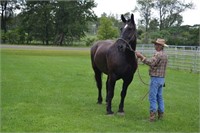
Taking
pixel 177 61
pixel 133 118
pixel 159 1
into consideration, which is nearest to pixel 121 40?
pixel 133 118

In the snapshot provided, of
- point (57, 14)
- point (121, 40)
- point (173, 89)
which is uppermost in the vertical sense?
point (57, 14)

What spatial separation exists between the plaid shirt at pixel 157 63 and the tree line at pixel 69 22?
135 feet

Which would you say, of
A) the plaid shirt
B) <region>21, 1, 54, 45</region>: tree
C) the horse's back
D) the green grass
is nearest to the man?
the plaid shirt

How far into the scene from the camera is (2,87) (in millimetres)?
11008

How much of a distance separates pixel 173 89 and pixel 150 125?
543 centimetres

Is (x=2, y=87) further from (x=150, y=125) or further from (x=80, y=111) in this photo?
(x=150, y=125)

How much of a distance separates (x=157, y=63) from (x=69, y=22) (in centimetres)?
5056

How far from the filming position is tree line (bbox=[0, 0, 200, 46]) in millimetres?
52188

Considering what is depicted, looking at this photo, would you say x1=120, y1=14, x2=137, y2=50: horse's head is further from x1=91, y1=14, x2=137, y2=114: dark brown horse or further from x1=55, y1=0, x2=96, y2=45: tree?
x1=55, y1=0, x2=96, y2=45: tree

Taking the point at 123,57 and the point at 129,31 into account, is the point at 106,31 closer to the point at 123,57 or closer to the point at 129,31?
the point at 123,57

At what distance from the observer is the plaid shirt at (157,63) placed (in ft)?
21.9

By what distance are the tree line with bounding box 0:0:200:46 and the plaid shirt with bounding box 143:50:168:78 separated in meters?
41.1

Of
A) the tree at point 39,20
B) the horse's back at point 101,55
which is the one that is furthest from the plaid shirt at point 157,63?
the tree at point 39,20

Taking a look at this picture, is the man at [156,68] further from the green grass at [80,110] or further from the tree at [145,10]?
the tree at [145,10]
